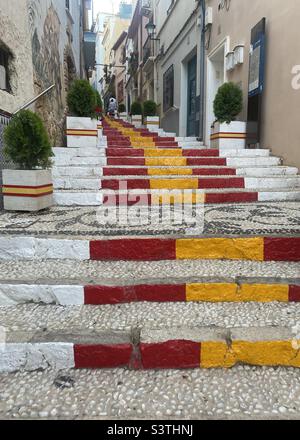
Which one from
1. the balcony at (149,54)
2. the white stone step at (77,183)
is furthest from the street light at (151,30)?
the white stone step at (77,183)

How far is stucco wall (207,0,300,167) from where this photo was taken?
4414 mm

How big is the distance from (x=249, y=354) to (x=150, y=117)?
9.86 meters

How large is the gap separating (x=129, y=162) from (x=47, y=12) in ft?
10.1

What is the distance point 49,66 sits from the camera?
5.56 m

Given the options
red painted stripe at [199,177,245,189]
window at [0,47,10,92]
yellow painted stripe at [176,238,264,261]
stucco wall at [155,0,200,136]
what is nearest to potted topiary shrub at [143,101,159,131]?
stucco wall at [155,0,200,136]

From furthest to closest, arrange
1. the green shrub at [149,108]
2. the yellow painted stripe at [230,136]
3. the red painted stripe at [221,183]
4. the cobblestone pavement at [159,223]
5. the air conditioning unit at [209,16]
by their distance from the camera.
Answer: the green shrub at [149,108] → the air conditioning unit at [209,16] → the yellow painted stripe at [230,136] → the red painted stripe at [221,183] → the cobblestone pavement at [159,223]

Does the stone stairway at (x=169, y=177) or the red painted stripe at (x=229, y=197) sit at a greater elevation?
the stone stairway at (x=169, y=177)

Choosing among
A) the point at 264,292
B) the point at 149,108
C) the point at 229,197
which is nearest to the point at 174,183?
the point at 229,197

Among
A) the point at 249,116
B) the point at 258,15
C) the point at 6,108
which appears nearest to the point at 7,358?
the point at 6,108

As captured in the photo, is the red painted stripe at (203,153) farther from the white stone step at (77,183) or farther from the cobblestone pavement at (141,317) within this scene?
the cobblestone pavement at (141,317)

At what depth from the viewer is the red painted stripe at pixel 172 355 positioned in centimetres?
157

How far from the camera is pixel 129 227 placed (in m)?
2.66

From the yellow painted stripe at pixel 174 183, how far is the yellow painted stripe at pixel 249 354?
8.78ft

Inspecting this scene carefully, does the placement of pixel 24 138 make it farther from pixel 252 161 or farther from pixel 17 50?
pixel 252 161
